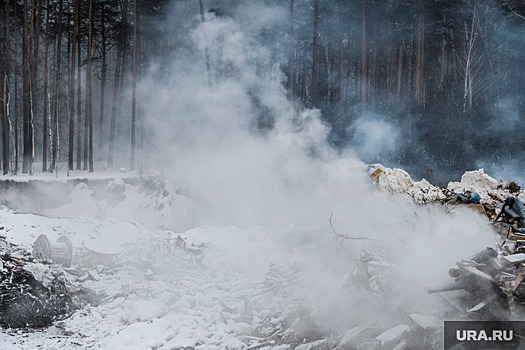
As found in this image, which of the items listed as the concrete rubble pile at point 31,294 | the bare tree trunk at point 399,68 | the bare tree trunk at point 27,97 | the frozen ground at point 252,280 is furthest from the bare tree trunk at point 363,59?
the concrete rubble pile at point 31,294

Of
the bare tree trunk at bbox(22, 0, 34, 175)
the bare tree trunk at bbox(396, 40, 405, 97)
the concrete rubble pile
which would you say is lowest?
the concrete rubble pile

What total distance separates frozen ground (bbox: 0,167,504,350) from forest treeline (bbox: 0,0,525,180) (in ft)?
30.9

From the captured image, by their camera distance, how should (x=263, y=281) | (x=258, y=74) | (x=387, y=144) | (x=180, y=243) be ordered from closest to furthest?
(x=263, y=281)
(x=180, y=243)
(x=258, y=74)
(x=387, y=144)

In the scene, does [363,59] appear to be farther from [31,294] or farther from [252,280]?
[31,294]

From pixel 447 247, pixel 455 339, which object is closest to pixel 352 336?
pixel 455 339

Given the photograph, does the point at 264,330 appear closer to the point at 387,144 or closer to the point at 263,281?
the point at 263,281

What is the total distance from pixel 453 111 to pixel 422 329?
2360cm

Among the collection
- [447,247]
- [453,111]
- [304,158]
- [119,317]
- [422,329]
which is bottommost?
[119,317]

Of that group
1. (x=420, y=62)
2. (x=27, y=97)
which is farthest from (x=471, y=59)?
(x=27, y=97)

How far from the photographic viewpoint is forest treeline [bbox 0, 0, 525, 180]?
2391 centimetres

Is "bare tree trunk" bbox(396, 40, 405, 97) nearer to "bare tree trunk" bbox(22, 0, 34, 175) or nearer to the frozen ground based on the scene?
the frozen ground

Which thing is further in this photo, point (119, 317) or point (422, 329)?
point (119, 317)

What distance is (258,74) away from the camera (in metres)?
23.3

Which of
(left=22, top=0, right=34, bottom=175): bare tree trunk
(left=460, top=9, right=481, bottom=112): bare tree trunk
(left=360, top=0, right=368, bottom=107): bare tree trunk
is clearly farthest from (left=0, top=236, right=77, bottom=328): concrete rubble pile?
(left=460, top=9, right=481, bottom=112): bare tree trunk
